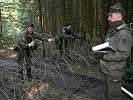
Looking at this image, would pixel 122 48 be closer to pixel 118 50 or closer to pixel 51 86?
pixel 118 50

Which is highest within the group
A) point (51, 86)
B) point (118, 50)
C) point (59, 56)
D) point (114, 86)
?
point (118, 50)

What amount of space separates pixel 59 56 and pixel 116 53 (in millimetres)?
1890

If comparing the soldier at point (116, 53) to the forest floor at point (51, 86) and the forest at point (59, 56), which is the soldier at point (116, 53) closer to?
the forest at point (59, 56)

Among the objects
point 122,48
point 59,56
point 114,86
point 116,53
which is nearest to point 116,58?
point 116,53

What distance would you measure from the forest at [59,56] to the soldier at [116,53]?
617 millimetres

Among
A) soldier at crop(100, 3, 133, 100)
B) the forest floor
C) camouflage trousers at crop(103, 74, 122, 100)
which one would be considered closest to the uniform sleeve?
soldier at crop(100, 3, 133, 100)

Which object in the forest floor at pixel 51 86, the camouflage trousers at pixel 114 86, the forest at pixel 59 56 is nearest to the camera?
the camouflage trousers at pixel 114 86

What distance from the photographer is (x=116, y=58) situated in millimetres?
4805

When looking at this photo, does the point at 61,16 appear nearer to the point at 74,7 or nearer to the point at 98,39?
the point at 74,7

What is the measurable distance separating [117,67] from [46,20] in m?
16.2

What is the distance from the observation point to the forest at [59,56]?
5.92m

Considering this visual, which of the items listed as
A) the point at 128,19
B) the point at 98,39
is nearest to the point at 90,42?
the point at 98,39

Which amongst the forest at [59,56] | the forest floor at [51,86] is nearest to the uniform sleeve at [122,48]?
the forest at [59,56]

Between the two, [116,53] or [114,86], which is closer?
[116,53]
